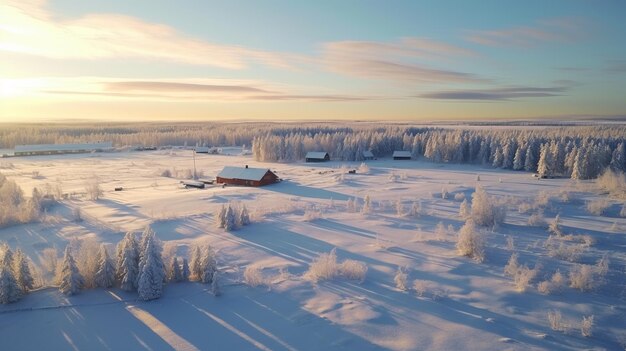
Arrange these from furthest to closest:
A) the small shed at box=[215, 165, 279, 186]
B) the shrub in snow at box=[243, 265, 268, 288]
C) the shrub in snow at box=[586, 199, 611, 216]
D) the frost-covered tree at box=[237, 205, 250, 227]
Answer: the small shed at box=[215, 165, 279, 186] → the shrub in snow at box=[586, 199, 611, 216] → the frost-covered tree at box=[237, 205, 250, 227] → the shrub in snow at box=[243, 265, 268, 288]

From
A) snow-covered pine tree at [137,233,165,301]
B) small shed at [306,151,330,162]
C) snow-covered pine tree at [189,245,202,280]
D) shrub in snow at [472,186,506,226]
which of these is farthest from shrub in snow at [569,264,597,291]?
small shed at [306,151,330,162]

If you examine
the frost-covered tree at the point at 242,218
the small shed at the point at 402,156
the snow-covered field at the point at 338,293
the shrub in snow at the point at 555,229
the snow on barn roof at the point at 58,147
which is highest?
the small shed at the point at 402,156

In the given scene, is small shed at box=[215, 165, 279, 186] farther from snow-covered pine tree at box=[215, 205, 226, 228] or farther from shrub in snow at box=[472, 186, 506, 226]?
shrub in snow at box=[472, 186, 506, 226]

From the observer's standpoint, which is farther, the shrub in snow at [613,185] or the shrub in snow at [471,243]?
the shrub in snow at [613,185]

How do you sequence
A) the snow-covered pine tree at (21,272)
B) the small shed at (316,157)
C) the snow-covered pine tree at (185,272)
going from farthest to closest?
1. the small shed at (316,157)
2. the snow-covered pine tree at (185,272)
3. the snow-covered pine tree at (21,272)

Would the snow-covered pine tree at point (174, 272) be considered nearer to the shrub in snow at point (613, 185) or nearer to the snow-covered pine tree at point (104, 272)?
the snow-covered pine tree at point (104, 272)

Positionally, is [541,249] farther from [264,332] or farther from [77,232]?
[77,232]

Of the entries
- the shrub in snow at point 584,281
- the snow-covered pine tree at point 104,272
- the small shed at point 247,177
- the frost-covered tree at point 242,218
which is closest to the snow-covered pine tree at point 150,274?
the snow-covered pine tree at point 104,272
